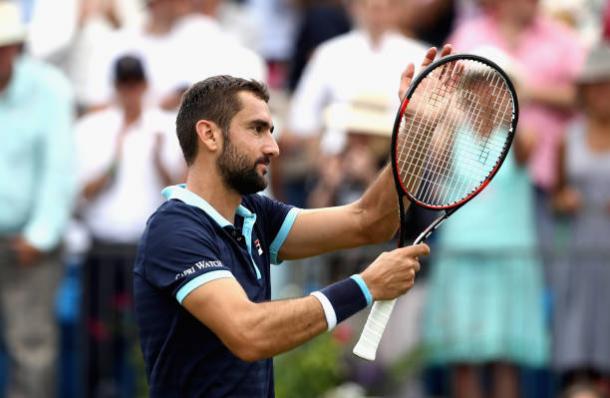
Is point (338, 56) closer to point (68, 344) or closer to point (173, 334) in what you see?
point (68, 344)

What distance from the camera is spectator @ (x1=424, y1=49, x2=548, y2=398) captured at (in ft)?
30.5

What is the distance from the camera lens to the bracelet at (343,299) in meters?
5.33

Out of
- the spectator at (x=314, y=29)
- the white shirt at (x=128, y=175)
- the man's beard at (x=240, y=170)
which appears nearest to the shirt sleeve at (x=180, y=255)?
the man's beard at (x=240, y=170)

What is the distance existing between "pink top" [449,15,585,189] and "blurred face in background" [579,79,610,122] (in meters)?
0.27

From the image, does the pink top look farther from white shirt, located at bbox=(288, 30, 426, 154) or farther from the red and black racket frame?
the red and black racket frame

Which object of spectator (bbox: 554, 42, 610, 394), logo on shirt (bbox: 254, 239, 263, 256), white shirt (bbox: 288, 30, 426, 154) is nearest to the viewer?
logo on shirt (bbox: 254, 239, 263, 256)

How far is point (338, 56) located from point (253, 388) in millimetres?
5073

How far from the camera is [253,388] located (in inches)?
217

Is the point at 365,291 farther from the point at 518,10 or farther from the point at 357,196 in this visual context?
the point at 518,10

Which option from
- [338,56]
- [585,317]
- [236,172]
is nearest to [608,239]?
[585,317]

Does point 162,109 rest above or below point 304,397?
above

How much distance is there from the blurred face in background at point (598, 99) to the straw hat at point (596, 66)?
1.3 inches

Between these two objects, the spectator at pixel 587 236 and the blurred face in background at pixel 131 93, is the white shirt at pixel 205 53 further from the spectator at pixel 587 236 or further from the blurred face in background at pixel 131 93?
the spectator at pixel 587 236

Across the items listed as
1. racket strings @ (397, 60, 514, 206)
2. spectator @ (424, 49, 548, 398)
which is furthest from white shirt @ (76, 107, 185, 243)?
racket strings @ (397, 60, 514, 206)
